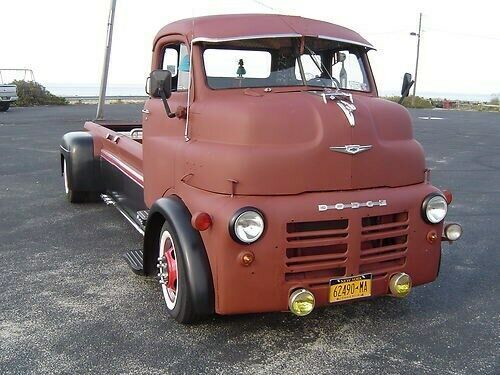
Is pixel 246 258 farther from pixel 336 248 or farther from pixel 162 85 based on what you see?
pixel 162 85

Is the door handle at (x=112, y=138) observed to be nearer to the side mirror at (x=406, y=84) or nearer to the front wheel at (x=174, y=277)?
the front wheel at (x=174, y=277)

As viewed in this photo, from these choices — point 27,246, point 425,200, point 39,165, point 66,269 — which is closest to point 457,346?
point 425,200

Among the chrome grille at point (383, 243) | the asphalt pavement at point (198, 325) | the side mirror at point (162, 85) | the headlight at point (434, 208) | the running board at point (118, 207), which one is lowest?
the asphalt pavement at point (198, 325)

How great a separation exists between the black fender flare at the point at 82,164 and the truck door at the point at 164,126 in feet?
8.27

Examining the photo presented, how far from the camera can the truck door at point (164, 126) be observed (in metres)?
4.39

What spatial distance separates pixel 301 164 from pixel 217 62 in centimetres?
130

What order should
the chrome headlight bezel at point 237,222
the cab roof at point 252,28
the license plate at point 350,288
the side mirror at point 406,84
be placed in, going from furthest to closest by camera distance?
the side mirror at point 406,84 → the cab roof at point 252,28 → the license plate at point 350,288 → the chrome headlight bezel at point 237,222

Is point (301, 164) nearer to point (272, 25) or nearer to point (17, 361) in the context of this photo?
point (272, 25)

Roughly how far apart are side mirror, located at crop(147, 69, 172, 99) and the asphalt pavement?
1.64 meters

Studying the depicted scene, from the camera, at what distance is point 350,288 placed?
371cm

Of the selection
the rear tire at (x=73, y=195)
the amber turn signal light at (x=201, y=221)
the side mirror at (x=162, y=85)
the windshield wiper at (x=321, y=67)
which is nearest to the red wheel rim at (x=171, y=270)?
the amber turn signal light at (x=201, y=221)

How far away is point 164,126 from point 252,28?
107 cm

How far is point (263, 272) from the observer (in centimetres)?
353

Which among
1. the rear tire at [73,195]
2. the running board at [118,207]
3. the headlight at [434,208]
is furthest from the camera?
Result: the rear tire at [73,195]
